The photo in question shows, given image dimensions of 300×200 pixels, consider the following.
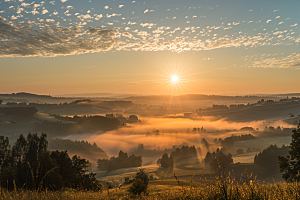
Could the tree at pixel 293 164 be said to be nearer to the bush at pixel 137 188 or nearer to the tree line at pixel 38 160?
the bush at pixel 137 188

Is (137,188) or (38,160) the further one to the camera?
(38,160)

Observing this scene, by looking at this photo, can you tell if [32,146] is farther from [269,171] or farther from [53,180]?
[269,171]

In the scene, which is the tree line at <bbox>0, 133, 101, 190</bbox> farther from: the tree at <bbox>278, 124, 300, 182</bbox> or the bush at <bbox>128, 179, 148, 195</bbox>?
the tree at <bbox>278, 124, 300, 182</bbox>

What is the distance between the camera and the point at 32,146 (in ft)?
Result: 153

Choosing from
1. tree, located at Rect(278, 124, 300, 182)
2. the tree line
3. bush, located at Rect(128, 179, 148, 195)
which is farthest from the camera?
the tree line

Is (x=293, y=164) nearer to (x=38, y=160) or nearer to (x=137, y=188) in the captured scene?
(x=137, y=188)

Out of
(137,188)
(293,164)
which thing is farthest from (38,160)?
(293,164)

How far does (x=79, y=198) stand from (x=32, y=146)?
45443mm

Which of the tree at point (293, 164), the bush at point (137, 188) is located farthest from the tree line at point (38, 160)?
the tree at point (293, 164)

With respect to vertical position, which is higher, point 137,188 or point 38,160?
point 137,188

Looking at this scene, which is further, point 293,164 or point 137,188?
point 293,164

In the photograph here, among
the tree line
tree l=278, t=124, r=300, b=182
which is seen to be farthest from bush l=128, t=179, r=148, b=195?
tree l=278, t=124, r=300, b=182

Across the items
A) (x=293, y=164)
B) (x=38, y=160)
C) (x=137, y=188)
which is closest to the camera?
(x=137, y=188)

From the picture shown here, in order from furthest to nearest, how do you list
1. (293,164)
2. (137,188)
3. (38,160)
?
(38,160), (293,164), (137,188)
